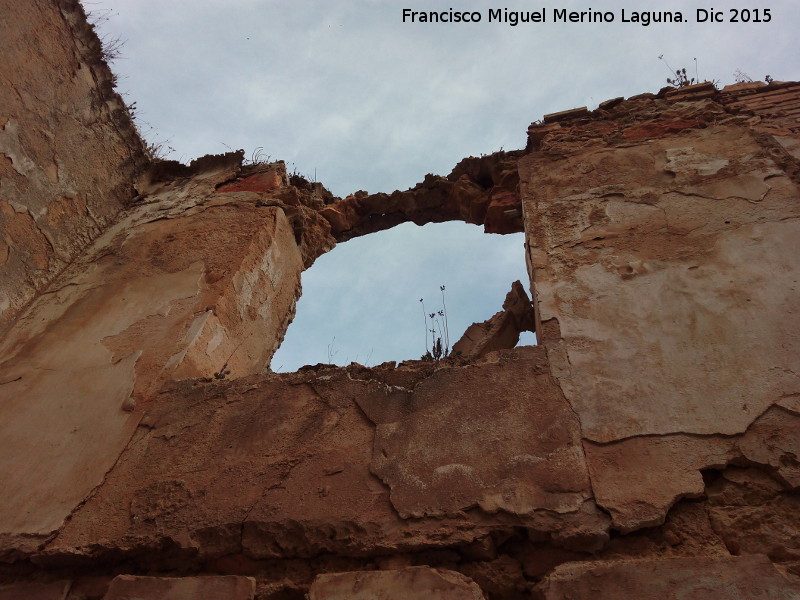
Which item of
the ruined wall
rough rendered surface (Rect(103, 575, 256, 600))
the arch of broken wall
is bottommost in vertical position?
rough rendered surface (Rect(103, 575, 256, 600))

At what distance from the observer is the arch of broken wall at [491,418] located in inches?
73.2

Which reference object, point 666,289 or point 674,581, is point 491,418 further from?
point 666,289

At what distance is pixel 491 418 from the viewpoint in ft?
7.28

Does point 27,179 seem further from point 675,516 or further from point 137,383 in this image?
point 675,516

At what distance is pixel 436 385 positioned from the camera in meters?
2.40

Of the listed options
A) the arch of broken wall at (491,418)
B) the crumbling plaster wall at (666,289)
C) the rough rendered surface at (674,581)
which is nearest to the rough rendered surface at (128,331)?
the arch of broken wall at (491,418)

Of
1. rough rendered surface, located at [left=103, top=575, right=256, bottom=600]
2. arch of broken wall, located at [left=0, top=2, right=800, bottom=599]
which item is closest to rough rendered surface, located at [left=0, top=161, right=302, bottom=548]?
arch of broken wall, located at [left=0, top=2, right=800, bottom=599]

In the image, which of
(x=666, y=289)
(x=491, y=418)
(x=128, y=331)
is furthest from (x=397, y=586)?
(x=128, y=331)

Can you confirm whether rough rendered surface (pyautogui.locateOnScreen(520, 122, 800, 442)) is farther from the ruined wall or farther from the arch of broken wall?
the ruined wall

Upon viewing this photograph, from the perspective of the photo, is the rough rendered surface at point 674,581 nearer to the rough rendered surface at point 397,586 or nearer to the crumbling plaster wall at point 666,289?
the crumbling plaster wall at point 666,289

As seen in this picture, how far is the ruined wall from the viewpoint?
3.58 metres

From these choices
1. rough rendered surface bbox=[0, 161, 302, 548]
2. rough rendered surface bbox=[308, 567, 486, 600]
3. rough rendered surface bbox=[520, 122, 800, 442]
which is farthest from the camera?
rough rendered surface bbox=[0, 161, 302, 548]

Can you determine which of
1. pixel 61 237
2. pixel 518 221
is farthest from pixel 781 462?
pixel 61 237

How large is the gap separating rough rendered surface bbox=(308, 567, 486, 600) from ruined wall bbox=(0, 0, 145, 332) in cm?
251
